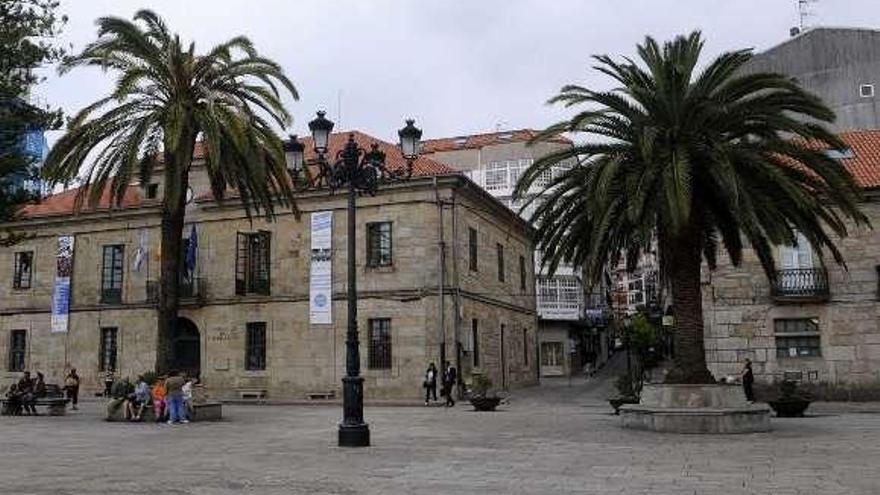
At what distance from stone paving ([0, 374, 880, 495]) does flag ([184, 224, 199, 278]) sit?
13407 millimetres

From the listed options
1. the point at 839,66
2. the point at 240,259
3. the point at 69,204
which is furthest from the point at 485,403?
the point at 69,204

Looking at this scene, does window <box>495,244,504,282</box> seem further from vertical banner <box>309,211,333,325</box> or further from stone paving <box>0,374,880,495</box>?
stone paving <box>0,374,880,495</box>

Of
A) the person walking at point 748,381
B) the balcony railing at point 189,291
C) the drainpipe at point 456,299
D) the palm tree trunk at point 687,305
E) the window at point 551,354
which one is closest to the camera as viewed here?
the palm tree trunk at point 687,305

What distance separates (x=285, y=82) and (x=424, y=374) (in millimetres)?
11976

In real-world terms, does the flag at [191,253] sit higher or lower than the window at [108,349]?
higher

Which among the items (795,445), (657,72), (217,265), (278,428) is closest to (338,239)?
(217,265)

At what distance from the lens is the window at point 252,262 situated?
32.5 metres

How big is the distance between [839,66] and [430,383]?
22616mm

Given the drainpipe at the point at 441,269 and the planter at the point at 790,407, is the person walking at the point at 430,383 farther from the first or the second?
the planter at the point at 790,407

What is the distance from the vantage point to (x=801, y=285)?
2641 cm

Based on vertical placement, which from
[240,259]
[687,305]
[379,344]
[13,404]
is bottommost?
[13,404]

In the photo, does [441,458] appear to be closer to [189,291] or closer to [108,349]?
[189,291]

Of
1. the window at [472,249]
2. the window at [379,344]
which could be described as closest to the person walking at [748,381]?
the window at [472,249]

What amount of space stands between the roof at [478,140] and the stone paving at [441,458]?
40.8 m
